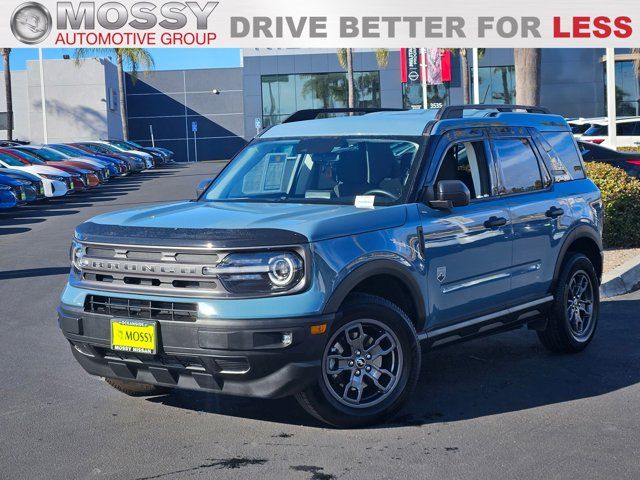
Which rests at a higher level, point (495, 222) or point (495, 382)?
point (495, 222)

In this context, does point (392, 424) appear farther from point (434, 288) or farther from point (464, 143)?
point (464, 143)

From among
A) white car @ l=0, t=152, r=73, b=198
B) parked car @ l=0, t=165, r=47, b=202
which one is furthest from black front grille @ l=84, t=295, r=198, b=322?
white car @ l=0, t=152, r=73, b=198

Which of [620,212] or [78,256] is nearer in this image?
[78,256]

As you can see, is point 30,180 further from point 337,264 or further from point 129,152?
point 337,264

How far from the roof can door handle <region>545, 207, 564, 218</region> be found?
0.73 meters

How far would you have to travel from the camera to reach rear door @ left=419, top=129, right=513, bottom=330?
6.42 m

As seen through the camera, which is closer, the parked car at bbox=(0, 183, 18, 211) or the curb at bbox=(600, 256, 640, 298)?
the curb at bbox=(600, 256, 640, 298)

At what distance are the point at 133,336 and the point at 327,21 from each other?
76.7 feet

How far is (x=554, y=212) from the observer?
766 cm

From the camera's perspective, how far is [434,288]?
20.9 ft

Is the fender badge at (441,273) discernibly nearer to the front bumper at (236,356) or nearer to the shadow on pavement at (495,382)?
the shadow on pavement at (495,382)

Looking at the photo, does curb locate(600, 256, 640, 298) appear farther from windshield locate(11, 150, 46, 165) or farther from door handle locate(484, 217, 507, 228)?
windshield locate(11, 150, 46, 165)

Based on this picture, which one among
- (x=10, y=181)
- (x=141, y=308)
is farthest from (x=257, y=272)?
(x=10, y=181)

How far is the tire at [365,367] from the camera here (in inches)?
225
